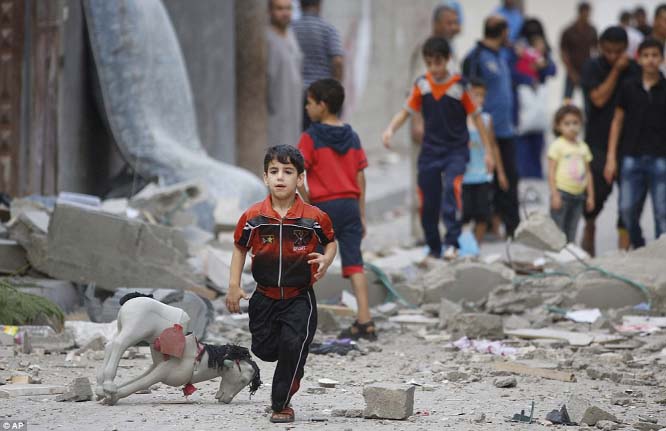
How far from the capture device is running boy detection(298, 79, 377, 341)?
7773 mm

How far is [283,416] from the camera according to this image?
539 cm

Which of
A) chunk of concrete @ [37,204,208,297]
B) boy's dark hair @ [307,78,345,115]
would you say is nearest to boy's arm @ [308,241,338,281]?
boy's dark hair @ [307,78,345,115]

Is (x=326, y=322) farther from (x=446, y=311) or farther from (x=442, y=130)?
(x=442, y=130)

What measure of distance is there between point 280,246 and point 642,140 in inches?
206

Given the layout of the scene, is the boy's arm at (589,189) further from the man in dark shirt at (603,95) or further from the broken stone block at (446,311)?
the broken stone block at (446,311)

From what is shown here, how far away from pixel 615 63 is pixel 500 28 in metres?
1.69

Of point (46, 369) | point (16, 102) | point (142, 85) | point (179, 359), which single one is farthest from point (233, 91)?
point (179, 359)

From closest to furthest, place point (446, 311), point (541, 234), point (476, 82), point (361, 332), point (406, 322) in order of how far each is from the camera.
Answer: point (361, 332) < point (446, 311) < point (406, 322) < point (541, 234) < point (476, 82)

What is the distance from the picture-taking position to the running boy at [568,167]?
10.2 m

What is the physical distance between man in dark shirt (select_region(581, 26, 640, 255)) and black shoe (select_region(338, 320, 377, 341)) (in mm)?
3254

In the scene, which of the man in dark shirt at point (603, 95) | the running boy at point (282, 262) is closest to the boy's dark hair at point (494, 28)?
the man in dark shirt at point (603, 95)

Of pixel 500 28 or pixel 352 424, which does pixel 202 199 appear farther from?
pixel 352 424

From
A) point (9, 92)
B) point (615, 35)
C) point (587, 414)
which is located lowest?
point (587, 414)

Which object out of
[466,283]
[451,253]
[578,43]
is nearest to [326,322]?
[466,283]
